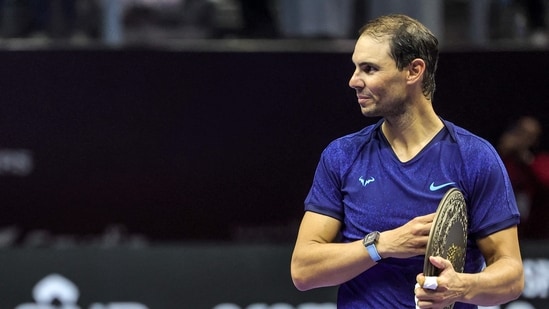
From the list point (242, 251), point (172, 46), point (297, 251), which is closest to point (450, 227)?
point (297, 251)

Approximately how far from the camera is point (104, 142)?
7.79m

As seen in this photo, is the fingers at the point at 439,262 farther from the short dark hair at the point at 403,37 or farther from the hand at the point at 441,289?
the short dark hair at the point at 403,37

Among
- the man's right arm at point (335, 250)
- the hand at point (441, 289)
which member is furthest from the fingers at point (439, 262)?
the man's right arm at point (335, 250)

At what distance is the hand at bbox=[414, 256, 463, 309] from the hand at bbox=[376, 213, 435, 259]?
0.10m

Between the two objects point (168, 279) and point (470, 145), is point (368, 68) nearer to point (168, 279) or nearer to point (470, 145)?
point (470, 145)

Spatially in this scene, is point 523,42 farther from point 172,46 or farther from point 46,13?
point 46,13

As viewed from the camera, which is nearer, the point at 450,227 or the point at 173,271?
the point at 450,227

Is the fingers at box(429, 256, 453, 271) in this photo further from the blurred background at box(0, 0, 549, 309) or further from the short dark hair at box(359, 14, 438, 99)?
the blurred background at box(0, 0, 549, 309)

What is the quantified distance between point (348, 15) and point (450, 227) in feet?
15.0

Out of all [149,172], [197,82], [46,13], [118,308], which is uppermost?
[46,13]

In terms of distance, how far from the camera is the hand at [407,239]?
344 cm

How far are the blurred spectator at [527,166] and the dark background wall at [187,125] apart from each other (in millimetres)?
87

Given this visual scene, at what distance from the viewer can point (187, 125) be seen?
25.7 ft

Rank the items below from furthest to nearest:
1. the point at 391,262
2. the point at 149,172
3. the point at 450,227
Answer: the point at 149,172 < the point at 391,262 < the point at 450,227
